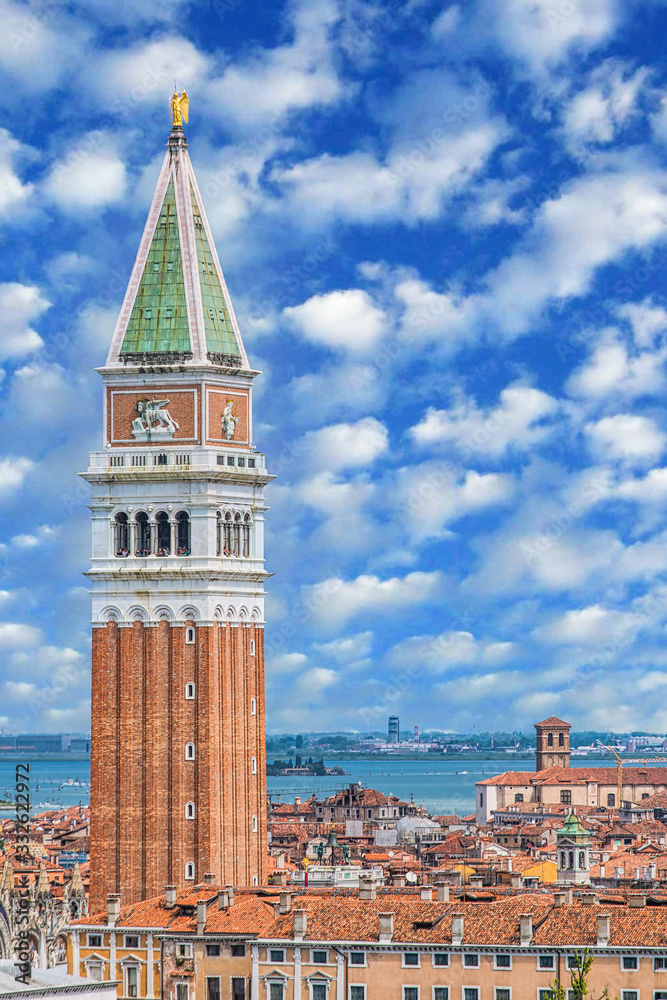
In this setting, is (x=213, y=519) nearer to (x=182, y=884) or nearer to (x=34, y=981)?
(x=182, y=884)

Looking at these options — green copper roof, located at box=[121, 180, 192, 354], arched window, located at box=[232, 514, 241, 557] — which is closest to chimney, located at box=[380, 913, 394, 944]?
arched window, located at box=[232, 514, 241, 557]

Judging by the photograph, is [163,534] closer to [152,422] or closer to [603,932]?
[152,422]

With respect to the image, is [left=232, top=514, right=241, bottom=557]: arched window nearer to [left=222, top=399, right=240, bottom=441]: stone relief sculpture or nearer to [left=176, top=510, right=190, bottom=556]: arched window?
[left=176, top=510, right=190, bottom=556]: arched window

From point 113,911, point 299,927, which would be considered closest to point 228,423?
point 113,911

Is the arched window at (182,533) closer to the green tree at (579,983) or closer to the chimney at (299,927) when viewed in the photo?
the chimney at (299,927)

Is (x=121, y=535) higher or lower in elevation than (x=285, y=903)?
higher

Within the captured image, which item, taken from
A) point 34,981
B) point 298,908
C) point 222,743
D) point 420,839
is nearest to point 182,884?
point 222,743

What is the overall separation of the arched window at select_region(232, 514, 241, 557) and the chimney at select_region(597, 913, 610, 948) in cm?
1650

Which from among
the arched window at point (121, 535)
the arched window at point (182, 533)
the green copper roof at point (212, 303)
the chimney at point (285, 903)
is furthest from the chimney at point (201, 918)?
the green copper roof at point (212, 303)

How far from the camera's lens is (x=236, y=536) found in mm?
58094

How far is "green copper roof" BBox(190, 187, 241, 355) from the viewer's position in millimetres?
57812

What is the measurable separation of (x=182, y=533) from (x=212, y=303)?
5720 millimetres

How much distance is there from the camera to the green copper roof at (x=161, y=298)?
5759cm

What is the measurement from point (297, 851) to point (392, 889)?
48770 mm
